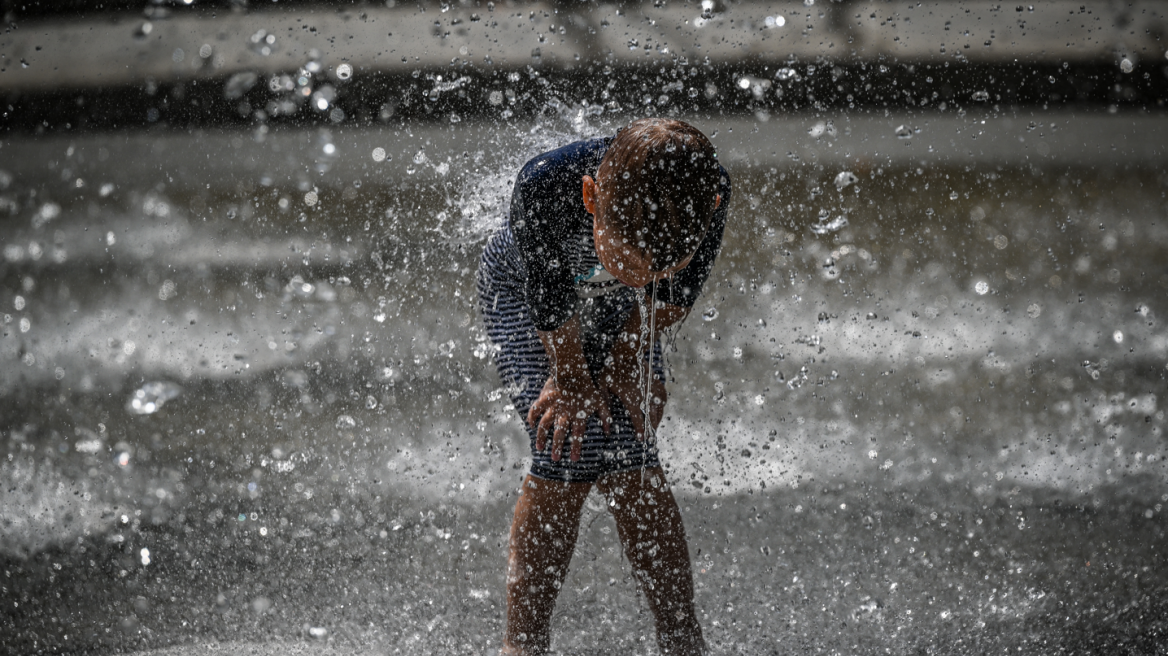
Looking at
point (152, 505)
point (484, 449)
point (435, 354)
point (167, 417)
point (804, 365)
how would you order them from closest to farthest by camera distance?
point (152, 505) → point (484, 449) → point (167, 417) → point (435, 354) → point (804, 365)

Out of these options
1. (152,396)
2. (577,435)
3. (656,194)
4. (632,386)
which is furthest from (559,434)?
(152,396)

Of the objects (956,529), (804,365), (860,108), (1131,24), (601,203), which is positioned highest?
(601,203)

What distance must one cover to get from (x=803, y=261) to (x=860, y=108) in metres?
0.60

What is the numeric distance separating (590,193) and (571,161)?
3.5 inches

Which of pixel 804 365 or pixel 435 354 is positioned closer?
pixel 435 354

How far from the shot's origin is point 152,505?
2.39 metres

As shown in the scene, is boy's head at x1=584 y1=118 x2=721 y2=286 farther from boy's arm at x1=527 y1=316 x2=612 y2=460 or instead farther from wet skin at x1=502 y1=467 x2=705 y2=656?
wet skin at x1=502 y1=467 x2=705 y2=656

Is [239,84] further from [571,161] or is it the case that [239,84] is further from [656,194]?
[656,194]

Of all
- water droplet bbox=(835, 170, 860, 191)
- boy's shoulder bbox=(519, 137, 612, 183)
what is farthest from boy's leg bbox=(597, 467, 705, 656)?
water droplet bbox=(835, 170, 860, 191)

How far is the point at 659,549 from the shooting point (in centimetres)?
151

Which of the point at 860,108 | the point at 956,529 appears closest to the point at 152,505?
the point at 956,529

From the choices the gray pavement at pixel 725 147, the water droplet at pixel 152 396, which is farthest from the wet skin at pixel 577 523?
the water droplet at pixel 152 396

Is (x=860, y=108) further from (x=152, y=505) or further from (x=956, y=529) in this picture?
(x=152, y=505)

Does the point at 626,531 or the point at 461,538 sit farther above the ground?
the point at 626,531
